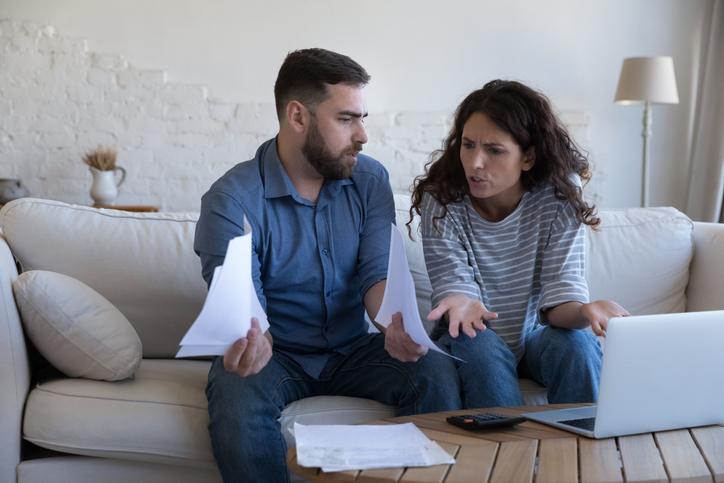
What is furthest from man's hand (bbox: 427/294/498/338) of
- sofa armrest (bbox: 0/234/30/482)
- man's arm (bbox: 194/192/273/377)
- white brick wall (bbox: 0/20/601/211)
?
white brick wall (bbox: 0/20/601/211)

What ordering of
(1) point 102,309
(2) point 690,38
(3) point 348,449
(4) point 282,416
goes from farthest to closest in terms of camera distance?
1. (2) point 690,38
2. (1) point 102,309
3. (4) point 282,416
4. (3) point 348,449

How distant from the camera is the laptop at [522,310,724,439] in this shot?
0.91 meters

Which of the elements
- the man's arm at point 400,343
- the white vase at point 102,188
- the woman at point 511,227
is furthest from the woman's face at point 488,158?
the white vase at point 102,188

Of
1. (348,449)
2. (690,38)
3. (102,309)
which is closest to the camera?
(348,449)

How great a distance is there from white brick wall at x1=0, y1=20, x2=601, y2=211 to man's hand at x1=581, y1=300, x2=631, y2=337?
2.41 metres

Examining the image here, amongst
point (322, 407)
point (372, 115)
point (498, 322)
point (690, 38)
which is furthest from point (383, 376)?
point (690, 38)

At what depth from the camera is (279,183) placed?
1.57m

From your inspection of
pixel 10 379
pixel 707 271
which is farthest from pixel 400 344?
pixel 707 271

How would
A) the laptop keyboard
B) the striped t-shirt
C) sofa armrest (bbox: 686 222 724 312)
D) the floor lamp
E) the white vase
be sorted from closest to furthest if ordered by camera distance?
the laptop keyboard
the striped t-shirt
sofa armrest (bbox: 686 222 724 312)
the floor lamp
the white vase

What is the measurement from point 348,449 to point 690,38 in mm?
3575

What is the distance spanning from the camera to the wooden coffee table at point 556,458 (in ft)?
2.69

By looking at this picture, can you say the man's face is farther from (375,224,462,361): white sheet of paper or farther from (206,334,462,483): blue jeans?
(375,224,462,361): white sheet of paper

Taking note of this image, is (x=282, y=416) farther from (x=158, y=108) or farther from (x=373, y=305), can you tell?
(x=158, y=108)

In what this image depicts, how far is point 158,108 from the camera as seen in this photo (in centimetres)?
363
